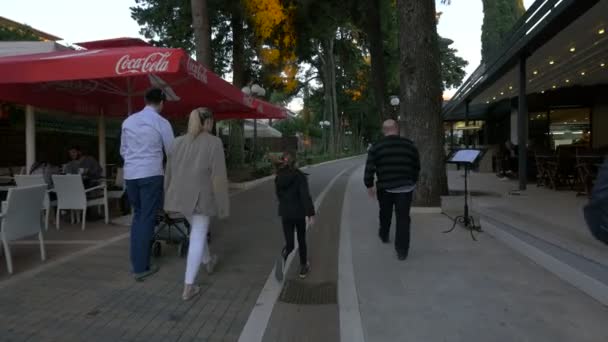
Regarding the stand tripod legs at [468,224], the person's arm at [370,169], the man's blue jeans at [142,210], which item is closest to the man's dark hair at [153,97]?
the man's blue jeans at [142,210]

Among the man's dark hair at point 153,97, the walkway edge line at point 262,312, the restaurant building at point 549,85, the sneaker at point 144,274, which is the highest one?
the restaurant building at point 549,85

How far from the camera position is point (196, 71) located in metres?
6.63

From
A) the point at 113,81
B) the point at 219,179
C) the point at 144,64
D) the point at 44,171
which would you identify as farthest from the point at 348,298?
the point at 44,171

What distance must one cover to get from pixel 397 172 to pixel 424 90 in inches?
157

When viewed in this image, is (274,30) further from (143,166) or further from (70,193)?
(143,166)

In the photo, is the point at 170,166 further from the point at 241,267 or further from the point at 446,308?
the point at 446,308

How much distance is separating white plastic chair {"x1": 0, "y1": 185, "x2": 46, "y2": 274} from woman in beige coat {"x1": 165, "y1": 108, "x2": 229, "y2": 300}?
1.89 metres

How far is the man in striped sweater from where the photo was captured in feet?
18.9

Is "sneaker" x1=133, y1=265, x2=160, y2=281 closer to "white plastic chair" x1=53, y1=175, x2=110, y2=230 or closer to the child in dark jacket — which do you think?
the child in dark jacket

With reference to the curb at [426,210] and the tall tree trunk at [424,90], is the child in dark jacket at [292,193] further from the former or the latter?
the tall tree trunk at [424,90]

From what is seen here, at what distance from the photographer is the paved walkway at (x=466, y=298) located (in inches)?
142

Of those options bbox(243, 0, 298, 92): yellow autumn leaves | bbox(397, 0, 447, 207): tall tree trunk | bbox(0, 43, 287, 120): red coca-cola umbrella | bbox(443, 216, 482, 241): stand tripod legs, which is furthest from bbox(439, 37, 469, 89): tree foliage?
bbox(443, 216, 482, 241): stand tripod legs

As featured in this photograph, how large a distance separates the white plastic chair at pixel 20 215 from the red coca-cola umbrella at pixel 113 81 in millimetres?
1609

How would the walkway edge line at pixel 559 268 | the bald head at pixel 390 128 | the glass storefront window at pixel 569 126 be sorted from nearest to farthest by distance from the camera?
the walkway edge line at pixel 559 268, the bald head at pixel 390 128, the glass storefront window at pixel 569 126
